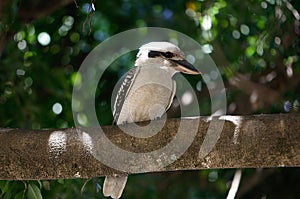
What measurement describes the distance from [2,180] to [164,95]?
0.98 m

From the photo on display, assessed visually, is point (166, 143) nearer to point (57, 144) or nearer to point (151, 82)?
point (57, 144)

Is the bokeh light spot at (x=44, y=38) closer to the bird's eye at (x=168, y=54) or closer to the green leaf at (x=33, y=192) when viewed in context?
the bird's eye at (x=168, y=54)

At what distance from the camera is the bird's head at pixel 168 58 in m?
3.33

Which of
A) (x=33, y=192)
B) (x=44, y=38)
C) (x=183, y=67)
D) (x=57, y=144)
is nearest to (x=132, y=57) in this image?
(x=44, y=38)

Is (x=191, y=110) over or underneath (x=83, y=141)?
underneath

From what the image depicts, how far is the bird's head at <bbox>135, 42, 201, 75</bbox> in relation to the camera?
10.9ft

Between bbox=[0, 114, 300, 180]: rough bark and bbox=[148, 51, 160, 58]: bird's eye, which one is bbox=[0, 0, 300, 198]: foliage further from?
bbox=[0, 114, 300, 180]: rough bark

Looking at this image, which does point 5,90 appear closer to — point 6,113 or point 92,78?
point 6,113

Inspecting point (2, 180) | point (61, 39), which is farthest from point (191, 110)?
point (2, 180)

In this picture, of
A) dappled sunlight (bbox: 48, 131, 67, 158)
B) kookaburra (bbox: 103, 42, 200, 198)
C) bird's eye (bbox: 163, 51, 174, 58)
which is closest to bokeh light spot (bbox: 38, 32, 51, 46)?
kookaburra (bbox: 103, 42, 200, 198)

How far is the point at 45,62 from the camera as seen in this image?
176 inches

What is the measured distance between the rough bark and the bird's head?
707 mm

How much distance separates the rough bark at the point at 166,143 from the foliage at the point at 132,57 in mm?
1071

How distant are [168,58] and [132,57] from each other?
1.42 meters
